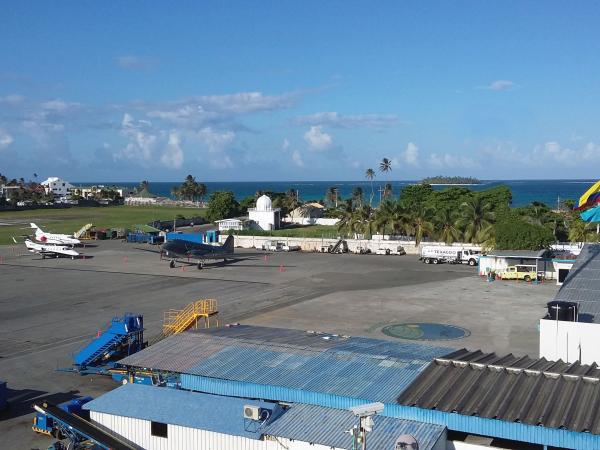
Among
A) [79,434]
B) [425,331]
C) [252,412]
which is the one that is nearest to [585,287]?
[425,331]

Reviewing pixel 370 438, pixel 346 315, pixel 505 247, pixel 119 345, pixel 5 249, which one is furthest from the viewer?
pixel 5 249

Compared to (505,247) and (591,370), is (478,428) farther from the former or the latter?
(505,247)

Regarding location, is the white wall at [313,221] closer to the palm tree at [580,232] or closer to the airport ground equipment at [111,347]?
the palm tree at [580,232]

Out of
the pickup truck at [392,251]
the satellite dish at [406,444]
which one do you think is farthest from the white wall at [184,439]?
the pickup truck at [392,251]

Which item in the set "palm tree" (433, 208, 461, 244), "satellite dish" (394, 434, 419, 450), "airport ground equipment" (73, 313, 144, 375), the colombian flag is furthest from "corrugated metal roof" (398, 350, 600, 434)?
"palm tree" (433, 208, 461, 244)

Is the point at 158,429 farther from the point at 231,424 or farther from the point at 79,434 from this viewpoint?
the point at 79,434

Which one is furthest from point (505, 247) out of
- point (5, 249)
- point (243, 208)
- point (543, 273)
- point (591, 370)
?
point (243, 208)
